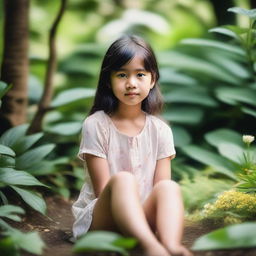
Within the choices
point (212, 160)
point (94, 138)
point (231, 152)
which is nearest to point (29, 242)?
point (94, 138)

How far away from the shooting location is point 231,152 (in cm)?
290

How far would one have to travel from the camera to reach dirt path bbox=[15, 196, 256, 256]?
190 cm

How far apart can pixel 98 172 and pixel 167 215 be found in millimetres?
425

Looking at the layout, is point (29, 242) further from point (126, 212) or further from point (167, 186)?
point (167, 186)

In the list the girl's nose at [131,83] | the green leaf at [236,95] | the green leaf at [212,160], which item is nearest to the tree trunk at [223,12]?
the green leaf at [236,95]

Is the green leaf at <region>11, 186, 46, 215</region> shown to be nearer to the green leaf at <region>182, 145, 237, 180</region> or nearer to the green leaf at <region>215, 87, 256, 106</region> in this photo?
the green leaf at <region>182, 145, 237, 180</region>

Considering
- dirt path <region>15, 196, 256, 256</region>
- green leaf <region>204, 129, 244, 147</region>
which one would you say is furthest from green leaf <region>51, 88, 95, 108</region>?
green leaf <region>204, 129, 244, 147</region>

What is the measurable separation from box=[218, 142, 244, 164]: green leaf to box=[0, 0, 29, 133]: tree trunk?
4.31ft

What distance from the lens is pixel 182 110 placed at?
3.77m

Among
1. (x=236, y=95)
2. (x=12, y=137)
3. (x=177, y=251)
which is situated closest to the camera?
(x=177, y=251)

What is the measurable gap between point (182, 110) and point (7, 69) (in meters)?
1.36

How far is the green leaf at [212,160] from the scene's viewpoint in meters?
2.97

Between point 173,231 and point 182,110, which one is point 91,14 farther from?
point 173,231

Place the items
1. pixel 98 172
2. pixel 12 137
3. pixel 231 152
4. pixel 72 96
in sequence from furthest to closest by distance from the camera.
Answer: pixel 72 96
pixel 231 152
pixel 12 137
pixel 98 172
